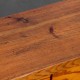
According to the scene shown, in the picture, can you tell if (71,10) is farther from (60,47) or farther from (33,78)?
(33,78)

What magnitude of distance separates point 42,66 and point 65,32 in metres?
0.21

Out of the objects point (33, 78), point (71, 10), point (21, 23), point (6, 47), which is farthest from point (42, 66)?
point (71, 10)

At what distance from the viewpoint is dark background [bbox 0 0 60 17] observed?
3.79 ft

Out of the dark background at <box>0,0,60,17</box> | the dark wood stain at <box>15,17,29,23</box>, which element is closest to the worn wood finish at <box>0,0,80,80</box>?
the dark wood stain at <box>15,17,29,23</box>

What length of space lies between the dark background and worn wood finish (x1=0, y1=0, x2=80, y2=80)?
0.19 m

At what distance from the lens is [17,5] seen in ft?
3.92

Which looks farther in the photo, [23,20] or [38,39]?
[23,20]

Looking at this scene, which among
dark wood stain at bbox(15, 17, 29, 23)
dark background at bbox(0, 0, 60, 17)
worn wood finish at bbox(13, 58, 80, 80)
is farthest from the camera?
dark background at bbox(0, 0, 60, 17)

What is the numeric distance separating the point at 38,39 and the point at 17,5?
0.44m

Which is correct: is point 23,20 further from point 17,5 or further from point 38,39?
point 17,5

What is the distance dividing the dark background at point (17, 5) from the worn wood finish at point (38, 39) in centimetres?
19

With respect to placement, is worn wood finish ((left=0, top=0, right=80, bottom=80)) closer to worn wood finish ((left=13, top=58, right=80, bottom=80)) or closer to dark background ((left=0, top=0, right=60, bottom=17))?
worn wood finish ((left=13, top=58, right=80, bottom=80))

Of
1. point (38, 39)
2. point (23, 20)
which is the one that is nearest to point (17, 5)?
point (23, 20)

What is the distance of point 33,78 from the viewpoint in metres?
0.70
